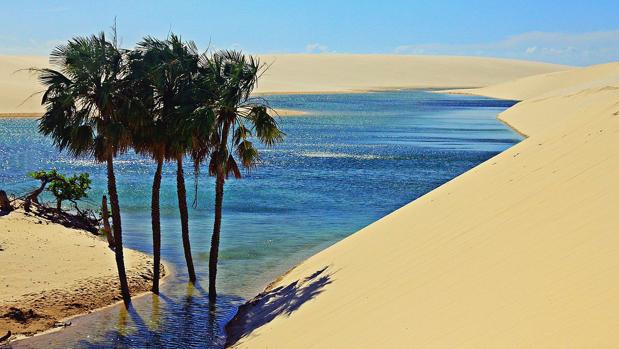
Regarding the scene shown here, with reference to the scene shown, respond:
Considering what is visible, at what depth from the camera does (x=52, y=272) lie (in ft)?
59.2

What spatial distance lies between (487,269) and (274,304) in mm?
5551

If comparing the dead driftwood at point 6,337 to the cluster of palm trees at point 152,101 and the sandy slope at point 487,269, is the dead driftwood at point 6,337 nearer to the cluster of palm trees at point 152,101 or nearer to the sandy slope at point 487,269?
the cluster of palm trees at point 152,101

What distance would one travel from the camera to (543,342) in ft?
24.0

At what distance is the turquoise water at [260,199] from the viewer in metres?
15.7

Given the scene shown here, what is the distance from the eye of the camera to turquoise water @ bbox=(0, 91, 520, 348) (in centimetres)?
1568

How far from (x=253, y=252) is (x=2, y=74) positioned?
121887mm

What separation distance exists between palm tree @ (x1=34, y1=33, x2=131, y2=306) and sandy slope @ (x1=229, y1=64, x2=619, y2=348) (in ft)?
14.0

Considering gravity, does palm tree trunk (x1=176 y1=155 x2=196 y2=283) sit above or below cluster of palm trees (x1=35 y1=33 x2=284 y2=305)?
below

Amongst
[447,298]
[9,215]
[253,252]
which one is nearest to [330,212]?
[253,252]

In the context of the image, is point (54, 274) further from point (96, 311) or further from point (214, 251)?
point (214, 251)

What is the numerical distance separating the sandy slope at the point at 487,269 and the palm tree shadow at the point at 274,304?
0.15ft

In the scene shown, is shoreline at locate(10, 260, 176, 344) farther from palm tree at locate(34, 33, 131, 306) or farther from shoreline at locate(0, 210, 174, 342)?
palm tree at locate(34, 33, 131, 306)

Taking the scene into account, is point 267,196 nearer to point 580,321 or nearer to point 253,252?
point 253,252

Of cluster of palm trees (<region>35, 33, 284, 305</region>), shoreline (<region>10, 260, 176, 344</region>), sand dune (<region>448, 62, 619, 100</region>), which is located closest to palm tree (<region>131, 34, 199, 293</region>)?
cluster of palm trees (<region>35, 33, 284, 305</region>)
